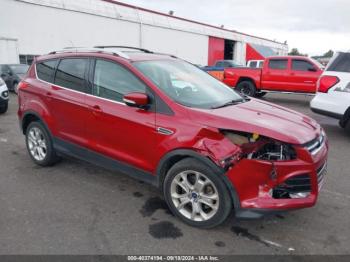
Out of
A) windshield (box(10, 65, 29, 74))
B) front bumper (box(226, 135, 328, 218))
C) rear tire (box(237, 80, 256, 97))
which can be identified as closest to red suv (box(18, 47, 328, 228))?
front bumper (box(226, 135, 328, 218))

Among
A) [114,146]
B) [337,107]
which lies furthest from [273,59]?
[114,146]

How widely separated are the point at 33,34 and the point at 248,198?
18945 millimetres

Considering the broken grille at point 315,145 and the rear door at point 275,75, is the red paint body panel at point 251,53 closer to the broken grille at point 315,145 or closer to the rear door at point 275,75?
the rear door at point 275,75

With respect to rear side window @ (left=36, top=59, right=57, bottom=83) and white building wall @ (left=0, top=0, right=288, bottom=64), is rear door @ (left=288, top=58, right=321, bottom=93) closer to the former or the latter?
rear side window @ (left=36, top=59, right=57, bottom=83)

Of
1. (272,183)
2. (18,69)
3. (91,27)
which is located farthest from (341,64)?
(91,27)

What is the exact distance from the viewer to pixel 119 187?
163 inches

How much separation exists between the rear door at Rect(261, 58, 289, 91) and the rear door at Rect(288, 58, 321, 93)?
24 centimetres

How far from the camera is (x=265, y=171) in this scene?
9.05 ft

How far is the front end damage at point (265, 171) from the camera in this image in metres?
2.77

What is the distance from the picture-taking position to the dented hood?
2.84 m

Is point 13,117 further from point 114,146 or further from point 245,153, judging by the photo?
point 245,153

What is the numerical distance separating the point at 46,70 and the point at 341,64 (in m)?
5.64

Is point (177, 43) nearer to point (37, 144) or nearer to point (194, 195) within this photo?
point (37, 144)

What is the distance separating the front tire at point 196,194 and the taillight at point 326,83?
4.51m
